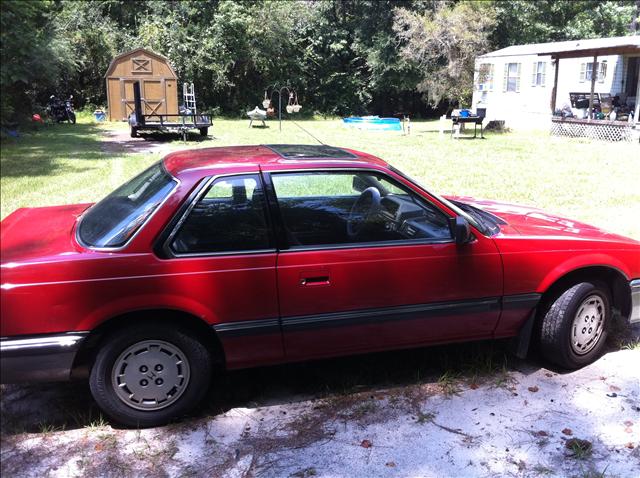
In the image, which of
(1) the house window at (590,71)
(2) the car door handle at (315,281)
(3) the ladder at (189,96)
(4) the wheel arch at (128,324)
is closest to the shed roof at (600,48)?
(1) the house window at (590,71)

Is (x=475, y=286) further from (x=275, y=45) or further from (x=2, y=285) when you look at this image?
(x=275, y=45)

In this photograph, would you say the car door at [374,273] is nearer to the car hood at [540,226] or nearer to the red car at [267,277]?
the red car at [267,277]

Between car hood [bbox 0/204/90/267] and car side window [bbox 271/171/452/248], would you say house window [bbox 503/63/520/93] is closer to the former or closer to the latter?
car side window [bbox 271/171/452/248]

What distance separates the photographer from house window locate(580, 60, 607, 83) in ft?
78.3

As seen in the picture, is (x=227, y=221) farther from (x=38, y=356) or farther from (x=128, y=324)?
(x=38, y=356)

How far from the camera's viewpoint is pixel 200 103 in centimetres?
3016

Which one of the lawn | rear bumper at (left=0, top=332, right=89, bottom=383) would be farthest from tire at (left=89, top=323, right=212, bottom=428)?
the lawn

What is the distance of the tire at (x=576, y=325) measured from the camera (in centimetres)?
383

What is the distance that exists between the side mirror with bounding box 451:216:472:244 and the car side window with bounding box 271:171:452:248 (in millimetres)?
80

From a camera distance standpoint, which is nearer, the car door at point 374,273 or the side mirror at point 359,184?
the car door at point 374,273

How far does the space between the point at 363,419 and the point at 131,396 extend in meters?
1.32

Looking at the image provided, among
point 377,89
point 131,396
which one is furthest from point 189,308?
point 377,89

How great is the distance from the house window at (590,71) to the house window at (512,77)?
2536 millimetres

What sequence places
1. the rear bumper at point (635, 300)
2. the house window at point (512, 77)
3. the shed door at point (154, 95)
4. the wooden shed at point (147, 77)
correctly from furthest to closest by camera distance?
the house window at point (512, 77) → the wooden shed at point (147, 77) → the shed door at point (154, 95) → the rear bumper at point (635, 300)
